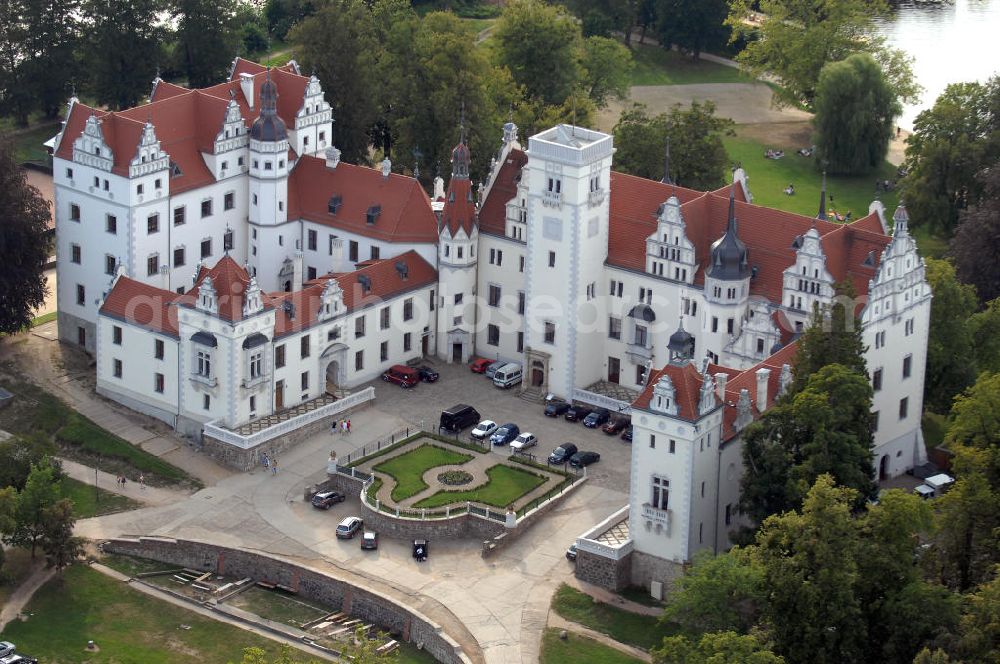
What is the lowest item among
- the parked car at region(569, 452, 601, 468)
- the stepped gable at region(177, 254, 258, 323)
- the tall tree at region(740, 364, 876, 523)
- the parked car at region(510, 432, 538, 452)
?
the parked car at region(569, 452, 601, 468)

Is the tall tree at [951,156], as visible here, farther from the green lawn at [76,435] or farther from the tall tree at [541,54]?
the green lawn at [76,435]

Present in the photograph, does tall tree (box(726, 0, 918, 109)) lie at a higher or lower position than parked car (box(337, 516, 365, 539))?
higher

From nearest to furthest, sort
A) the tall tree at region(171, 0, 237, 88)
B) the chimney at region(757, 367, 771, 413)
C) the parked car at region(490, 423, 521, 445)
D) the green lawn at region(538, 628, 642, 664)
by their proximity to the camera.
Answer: the green lawn at region(538, 628, 642, 664) < the chimney at region(757, 367, 771, 413) < the parked car at region(490, 423, 521, 445) < the tall tree at region(171, 0, 237, 88)

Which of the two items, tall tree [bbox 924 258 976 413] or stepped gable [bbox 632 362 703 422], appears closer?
stepped gable [bbox 632 362 703 422]

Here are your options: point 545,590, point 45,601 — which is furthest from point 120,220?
point 545,590

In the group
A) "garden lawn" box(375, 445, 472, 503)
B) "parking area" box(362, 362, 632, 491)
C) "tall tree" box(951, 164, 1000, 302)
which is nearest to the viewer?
"garden lawn" box(375, 445, 472, 503)

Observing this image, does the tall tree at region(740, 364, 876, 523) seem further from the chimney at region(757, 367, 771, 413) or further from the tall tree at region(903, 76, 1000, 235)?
the tall tree at region(903, 76, 1000, 235)

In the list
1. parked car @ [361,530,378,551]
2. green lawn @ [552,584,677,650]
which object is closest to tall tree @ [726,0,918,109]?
parked car @ [361,530,378,551]
